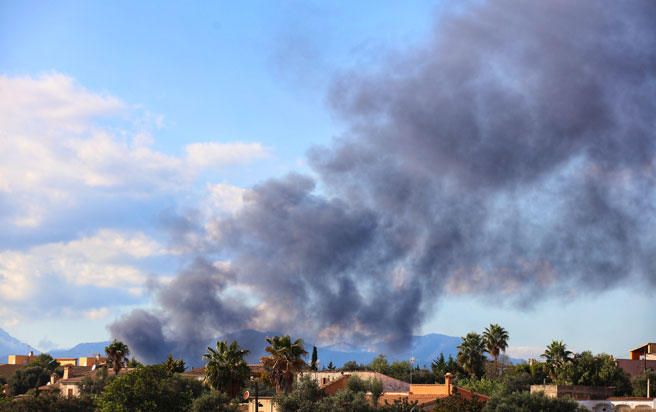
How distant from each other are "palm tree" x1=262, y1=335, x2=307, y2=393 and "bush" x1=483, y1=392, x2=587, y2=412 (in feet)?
89.3

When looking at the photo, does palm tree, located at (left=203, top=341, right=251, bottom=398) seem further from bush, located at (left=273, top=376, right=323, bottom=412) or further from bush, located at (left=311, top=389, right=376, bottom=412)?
bush, located at (left=311, top=389, right=376, bottom=412)

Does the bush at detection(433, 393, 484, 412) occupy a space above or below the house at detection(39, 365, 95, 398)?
below

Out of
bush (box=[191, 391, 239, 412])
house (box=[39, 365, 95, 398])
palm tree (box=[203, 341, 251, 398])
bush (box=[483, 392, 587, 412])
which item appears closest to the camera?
bush (box=[483, 392, 587, 412])

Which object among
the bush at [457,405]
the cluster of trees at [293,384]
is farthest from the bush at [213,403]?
the bush at [457,405]

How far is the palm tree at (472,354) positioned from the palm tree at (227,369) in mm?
58885

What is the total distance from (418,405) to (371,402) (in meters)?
6.53

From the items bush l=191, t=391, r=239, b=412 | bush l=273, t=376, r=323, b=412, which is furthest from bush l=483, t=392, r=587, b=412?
bush l=191, t=391, r=239, b=412

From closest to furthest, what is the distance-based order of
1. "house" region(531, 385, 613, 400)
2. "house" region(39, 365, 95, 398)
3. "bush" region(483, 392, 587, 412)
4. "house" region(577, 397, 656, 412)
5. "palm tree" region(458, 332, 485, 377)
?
"bush" region(483, 392, 587, 412) < "house" region(531, 385, 613, 400) < "house" region(577, 397, 656, 412) < "house" region(39, 365, 95, 398) < "palm tree" region(458, 332, 485, 377)

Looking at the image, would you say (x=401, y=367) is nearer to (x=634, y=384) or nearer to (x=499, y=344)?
(x=499, y=344)

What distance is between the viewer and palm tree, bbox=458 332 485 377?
159875 millimetres

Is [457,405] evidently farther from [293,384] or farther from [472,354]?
[472,354]

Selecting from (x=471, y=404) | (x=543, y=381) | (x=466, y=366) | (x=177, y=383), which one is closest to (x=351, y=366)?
(x=466, y=366)

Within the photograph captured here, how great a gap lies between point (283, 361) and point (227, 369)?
728cm

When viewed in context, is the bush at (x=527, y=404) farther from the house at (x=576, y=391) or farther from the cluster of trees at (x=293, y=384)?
the house at (x=576, y=391)
